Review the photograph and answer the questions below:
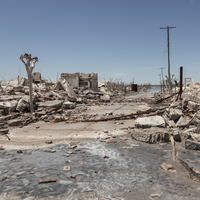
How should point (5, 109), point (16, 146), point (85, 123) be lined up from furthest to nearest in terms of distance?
1. point (5, 109)
2. point (85, 123)
3. point (16, 146)

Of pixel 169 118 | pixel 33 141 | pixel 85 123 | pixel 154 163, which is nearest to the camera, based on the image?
pixel 154 163

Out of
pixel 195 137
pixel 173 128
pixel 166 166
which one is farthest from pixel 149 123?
pixel 166 166

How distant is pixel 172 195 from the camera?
2.17 meters

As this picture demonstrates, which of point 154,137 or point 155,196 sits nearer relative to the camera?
point 155,196

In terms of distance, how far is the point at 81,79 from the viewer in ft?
71.7

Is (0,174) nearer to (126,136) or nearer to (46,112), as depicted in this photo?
(126,136)

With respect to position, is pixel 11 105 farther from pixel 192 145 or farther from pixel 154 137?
pixel 192 145

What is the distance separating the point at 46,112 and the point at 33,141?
409cm

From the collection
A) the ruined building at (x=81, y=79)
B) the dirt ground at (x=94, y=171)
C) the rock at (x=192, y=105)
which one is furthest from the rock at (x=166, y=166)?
the ruined building at (x=81, y=79)

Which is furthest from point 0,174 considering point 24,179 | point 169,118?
point 169,118

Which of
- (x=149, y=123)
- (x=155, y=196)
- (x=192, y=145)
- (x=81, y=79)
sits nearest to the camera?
(x=155, y=196)

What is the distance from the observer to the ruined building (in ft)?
68.7

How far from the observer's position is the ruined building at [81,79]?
68.7 ft

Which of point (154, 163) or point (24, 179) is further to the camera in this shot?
point (154, 163)
